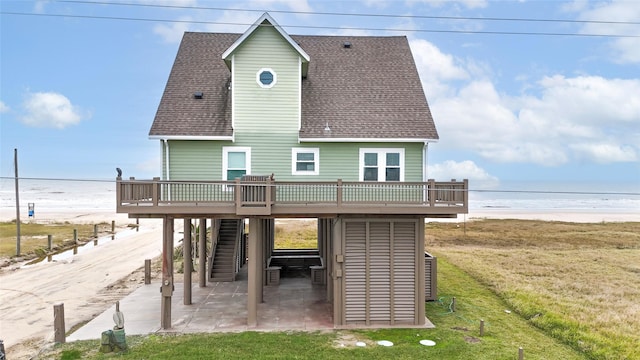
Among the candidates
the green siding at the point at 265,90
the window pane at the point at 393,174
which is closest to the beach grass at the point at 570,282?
the window pane at the point at 393,174

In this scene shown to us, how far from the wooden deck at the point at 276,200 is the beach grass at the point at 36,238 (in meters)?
22.6

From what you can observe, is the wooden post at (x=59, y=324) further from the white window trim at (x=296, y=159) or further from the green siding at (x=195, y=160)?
the white window trim at (x=296, y=159)

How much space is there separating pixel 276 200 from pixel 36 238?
32.8m

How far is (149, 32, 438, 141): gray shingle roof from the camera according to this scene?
45.7ft

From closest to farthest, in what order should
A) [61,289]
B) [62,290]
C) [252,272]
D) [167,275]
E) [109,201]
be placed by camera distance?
[252,272], [167,275], [62,290], [61,289], [109,201]

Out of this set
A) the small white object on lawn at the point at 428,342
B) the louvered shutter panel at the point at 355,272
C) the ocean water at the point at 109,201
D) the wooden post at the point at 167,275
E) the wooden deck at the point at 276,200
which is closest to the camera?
the small white object on lawn at the point at 428,342

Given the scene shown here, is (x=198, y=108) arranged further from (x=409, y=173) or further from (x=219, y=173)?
(x=409, y=173)

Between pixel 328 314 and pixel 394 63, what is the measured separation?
34.7ft

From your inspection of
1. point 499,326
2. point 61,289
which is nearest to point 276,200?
point 499,326

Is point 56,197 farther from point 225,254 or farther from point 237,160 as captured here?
point 237,160

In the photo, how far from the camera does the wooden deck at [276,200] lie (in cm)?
1168

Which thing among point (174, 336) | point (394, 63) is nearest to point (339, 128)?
point (394, 63)

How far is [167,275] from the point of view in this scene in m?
12.9

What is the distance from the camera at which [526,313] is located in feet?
49.1
